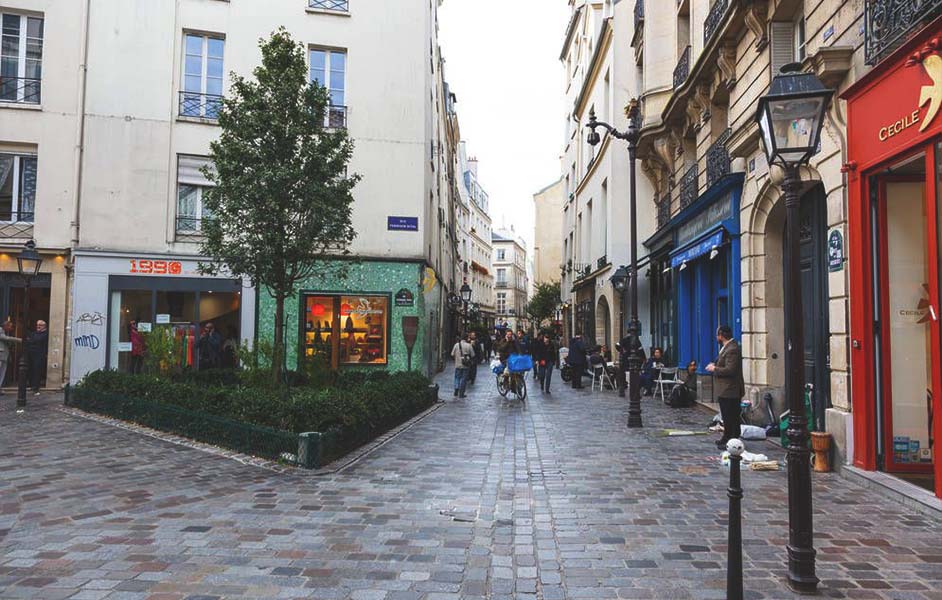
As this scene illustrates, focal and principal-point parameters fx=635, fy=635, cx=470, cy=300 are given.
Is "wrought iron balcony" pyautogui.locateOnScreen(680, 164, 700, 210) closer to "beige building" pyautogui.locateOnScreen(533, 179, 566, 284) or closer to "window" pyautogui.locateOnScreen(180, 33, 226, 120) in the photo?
"window" pyautogui.locateOnScreen(180, 33, 226, 120)

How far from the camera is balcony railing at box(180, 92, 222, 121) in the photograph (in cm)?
1781

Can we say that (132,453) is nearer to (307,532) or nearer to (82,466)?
(82,466)

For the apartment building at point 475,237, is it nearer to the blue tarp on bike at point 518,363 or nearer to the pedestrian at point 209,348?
the pedestrian at point 209,348

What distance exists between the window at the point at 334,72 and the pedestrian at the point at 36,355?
31.5 ft

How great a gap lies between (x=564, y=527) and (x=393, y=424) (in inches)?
222

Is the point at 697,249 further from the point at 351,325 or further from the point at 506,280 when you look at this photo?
the point at 506,280

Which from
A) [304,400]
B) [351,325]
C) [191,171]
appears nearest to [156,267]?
[191,171]

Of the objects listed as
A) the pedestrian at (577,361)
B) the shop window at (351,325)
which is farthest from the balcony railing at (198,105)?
the pedestrian at (577,361)

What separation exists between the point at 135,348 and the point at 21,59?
27.1 feet

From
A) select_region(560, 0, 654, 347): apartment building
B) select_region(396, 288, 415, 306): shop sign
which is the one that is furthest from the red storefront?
select_region(560, 0, 654, 347): apartment building

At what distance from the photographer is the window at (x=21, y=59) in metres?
16.8

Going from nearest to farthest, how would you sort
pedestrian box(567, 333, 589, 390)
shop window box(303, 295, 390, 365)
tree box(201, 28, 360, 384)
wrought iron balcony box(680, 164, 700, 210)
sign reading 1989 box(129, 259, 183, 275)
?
tree box(201, 28, 360, 384) < wrought iron balcony box(680, 164, 700, 210) < sign reading 1989 box(129, 259, 183, 275) < shop window box(303, 295, 390, 365) < pedestrian box(567, 333, 589, 390)

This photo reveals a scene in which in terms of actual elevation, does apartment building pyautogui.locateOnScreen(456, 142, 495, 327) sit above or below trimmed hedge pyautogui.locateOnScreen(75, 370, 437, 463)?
above

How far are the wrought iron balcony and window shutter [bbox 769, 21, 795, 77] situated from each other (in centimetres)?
513
